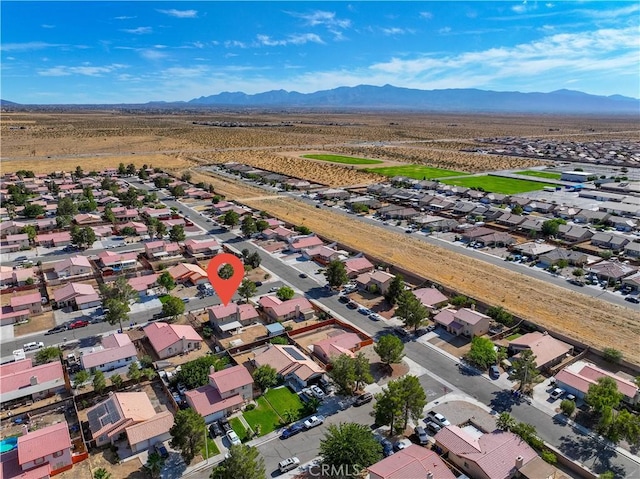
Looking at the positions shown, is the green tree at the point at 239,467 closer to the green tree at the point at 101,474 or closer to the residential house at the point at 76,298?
the green tree at the point at 101,474

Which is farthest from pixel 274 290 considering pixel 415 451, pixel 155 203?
pixel 155 203

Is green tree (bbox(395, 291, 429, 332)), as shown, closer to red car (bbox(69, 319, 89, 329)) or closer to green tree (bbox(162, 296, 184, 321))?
green tree (bbox(162, 296, 184, 321))

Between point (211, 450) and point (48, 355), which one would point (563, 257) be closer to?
point (211, 450)

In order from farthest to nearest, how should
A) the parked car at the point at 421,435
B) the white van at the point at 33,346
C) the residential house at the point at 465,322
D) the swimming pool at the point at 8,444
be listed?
the residential house at the point at 465,322 < the white van at the point at 33,346 < the parked car at the point at 421,435 < the swimming pool at the point at 8,444

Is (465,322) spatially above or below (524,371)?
below

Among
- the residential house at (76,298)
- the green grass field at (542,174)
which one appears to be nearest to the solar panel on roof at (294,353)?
the residential house at (76,298)

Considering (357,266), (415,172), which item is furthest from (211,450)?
(415,172)
